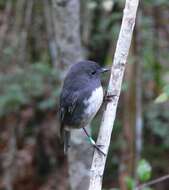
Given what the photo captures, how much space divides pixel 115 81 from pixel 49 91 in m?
3.36

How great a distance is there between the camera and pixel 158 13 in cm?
668

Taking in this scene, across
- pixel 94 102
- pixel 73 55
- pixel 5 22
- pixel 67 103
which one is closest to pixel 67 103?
pixel 67 103

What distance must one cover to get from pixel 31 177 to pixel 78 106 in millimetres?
3436

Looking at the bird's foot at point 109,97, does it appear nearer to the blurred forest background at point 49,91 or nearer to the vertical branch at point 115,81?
the vertical branch at point 115,81

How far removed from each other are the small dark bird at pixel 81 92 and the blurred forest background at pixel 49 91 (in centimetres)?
185

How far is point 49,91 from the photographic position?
21.5 feet

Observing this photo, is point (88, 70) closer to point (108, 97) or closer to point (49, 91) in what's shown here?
point (108, 97)

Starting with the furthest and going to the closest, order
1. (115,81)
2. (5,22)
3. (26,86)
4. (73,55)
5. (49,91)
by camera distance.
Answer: (5,22)
(49,91)
(26,86)
(73,55)
(115,81)

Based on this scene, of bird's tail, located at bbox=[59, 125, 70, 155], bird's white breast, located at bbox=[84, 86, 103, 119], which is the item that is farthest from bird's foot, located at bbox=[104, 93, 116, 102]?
bird's tail, located at bbox=[59, 125, 70, 155]

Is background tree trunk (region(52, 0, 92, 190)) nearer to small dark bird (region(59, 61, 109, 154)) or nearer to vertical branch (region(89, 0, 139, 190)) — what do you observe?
small dark bird (region(59, 61, 109, 154))

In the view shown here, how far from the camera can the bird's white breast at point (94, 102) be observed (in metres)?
3.54

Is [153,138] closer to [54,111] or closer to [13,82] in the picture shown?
[54,111]

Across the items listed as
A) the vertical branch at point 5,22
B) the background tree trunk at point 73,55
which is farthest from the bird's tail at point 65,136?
the vertical branch at point 5,22

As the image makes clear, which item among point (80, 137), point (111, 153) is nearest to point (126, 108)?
point (80, 137)
